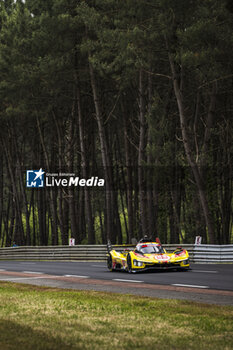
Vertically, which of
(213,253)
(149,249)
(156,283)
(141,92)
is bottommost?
(156,283)

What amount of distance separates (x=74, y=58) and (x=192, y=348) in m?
32.7

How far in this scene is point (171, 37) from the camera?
29797 mm

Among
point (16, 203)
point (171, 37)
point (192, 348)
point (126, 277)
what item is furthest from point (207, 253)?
point (16, 203)

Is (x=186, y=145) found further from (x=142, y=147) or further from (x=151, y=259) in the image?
(x=151, y=259)

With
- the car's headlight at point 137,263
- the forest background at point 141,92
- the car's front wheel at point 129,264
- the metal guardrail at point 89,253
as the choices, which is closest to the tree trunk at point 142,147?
the forest background at point 141,92

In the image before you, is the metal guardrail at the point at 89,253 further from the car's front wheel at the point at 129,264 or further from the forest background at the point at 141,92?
the forest background at the point at 141,92

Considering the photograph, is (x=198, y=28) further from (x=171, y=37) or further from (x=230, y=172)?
(x=230, y=172)

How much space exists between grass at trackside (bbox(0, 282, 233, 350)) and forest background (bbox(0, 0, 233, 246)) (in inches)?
696

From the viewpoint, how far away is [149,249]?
21188 millimetres

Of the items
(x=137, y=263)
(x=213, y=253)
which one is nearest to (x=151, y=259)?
(x=137, y=263)

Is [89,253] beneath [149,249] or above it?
beneath

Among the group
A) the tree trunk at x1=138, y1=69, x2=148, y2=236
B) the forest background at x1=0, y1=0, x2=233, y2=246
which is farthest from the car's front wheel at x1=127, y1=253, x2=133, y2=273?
the tree trunk at x1=138, y1=69, x2=148, y2=236

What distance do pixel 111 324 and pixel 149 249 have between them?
12.5 metres

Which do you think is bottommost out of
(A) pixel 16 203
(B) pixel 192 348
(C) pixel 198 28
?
(B) pixel 192 348
